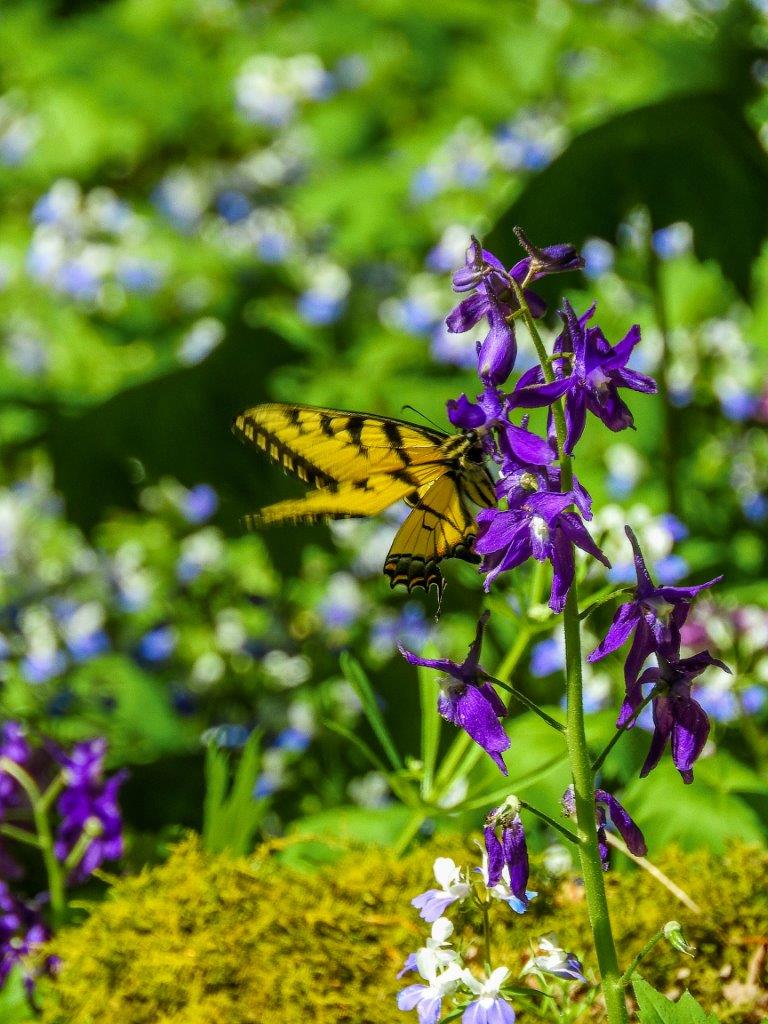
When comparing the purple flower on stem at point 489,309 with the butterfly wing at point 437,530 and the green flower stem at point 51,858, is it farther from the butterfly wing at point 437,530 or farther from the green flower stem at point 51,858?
the green flower stem at point 51,858

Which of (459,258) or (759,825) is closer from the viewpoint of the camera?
(759,825)

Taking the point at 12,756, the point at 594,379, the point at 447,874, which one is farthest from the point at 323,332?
the point at 594,379

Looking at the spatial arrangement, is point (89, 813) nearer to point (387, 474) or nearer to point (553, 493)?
point (387, 474)

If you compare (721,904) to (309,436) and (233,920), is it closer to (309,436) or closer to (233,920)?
(233,920)

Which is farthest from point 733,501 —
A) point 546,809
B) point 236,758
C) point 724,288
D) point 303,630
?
point 546,809

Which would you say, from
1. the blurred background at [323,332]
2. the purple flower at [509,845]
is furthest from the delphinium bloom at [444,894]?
the blurred background at [323,332]

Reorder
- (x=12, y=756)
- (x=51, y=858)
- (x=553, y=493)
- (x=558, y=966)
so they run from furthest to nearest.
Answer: (x=12, y=756) < (x=51, y=858) < (x=558, y=966) < (x=553, y=493)
